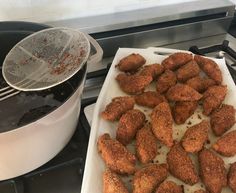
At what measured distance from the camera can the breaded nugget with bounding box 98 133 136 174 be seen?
57cm

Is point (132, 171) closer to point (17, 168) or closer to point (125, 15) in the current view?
point (17, 168)

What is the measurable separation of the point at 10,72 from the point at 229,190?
45cm

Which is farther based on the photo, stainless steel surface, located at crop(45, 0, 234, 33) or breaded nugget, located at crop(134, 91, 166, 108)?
stainless steel surface, located at crop(45, 0, 234, 33)

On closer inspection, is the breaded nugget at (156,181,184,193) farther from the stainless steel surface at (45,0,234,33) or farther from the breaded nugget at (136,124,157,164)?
the stainless steel surface at (45,0,234,33)

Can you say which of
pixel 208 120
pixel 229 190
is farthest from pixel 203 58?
pixel 229 190

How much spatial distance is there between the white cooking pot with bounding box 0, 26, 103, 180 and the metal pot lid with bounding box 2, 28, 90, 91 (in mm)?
28

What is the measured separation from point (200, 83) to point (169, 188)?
0.29 meters

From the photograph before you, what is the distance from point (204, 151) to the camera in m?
0.62

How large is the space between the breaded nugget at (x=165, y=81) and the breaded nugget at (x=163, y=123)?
0.21 feet

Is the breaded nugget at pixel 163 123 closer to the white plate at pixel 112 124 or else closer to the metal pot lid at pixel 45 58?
the white plate at pixel 112 124

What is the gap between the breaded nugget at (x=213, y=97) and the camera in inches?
27.5

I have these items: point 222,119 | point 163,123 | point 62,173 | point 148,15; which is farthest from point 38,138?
point 148,15

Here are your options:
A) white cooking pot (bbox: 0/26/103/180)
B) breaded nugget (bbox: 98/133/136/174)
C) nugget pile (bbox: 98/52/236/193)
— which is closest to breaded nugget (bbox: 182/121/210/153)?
nugget pile (bbox: 98/52/236/193)

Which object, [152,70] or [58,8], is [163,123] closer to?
[152,70]
